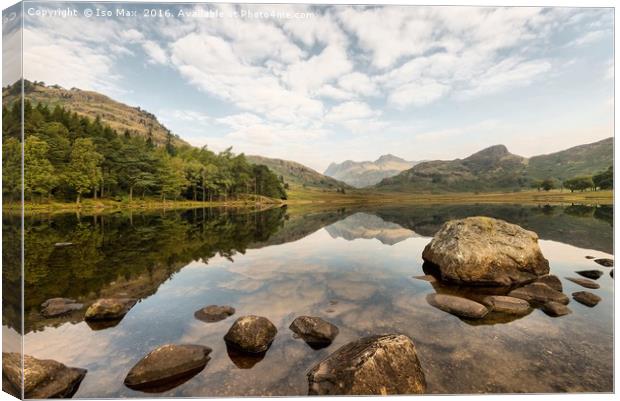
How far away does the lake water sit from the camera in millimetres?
6879

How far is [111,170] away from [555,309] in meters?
80.5

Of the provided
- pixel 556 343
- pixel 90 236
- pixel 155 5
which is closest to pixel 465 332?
pixel 556 343

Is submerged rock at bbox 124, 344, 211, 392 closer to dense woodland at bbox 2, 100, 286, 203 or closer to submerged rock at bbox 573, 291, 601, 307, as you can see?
dense woodland at bbox 2, 100, 286, 203

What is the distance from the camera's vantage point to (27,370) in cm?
634

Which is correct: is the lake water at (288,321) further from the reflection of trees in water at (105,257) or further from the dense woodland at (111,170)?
the dense woodland at (111,170)

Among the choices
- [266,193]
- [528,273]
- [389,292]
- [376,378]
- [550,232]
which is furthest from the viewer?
[266,193]

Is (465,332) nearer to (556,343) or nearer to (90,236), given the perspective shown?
(556,343)

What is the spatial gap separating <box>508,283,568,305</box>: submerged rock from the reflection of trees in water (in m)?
16.9

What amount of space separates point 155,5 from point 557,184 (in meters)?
156

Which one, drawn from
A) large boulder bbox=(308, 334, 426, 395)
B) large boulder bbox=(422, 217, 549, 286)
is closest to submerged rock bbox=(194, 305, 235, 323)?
large boulder bbox=(308, 334, 426, 395)

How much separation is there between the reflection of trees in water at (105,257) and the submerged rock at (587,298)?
19.0 metres

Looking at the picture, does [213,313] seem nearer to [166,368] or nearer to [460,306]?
[166,368]

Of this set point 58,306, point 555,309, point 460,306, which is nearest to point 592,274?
point 555,309

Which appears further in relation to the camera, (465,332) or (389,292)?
(389,292)
